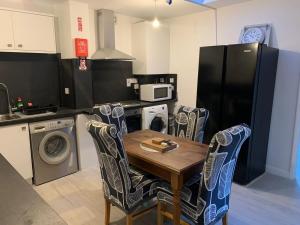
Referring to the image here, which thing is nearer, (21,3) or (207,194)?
(207,194)

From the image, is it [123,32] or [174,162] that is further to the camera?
[123,32]

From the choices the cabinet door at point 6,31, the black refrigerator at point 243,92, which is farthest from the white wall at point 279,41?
the cabinet door at point 6,31

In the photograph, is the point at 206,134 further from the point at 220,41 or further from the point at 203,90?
the point at 220,41

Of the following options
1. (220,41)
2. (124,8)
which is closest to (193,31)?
(220,41)

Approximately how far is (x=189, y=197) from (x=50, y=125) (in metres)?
2.00

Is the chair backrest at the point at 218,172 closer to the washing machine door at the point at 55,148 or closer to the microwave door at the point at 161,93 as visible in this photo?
the washing machine door at the point at 55,148

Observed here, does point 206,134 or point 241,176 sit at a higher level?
point 206,134

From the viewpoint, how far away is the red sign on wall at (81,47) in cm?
319

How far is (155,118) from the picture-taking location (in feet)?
12.9

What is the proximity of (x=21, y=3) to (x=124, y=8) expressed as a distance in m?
1.44

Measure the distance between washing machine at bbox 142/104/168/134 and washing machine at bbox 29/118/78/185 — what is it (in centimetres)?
117

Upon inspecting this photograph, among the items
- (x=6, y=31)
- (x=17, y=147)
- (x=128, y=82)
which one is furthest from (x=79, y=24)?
(x=17, y=147)

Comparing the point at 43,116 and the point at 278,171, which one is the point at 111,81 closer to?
the point at 43,116

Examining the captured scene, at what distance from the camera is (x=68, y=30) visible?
126 inches
